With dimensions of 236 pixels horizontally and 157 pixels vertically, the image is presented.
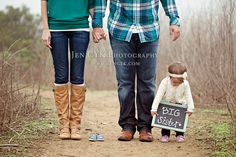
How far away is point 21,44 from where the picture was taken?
13.3 meters

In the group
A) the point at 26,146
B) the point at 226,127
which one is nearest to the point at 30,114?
the point at 26,146

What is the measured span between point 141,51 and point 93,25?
0.52 m

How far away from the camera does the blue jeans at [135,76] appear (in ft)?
16.2

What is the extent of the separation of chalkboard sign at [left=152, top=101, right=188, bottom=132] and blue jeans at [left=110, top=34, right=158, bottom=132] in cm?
13

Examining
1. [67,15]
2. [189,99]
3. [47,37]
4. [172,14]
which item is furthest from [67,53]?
[189,99]

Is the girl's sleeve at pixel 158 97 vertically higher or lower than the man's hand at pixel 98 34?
lower

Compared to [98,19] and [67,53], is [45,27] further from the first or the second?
[98,19]

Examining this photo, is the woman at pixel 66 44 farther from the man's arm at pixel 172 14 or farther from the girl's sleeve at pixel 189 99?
the girl's sleeve at pixel 189 99

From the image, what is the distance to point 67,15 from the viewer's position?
4887 millimetres

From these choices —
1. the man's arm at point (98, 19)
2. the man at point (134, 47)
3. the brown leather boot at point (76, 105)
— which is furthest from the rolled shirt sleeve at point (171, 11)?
the brown leather boot at point (76, 105)

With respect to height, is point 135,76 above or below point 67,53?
below

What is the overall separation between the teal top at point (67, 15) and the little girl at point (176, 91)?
3.05 ft

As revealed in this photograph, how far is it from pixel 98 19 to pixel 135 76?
0.66 metres

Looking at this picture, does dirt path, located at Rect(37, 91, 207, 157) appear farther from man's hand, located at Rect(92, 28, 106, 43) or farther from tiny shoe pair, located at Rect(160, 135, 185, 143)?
man's hand, located at Rect(92, 28, 106, 43)
